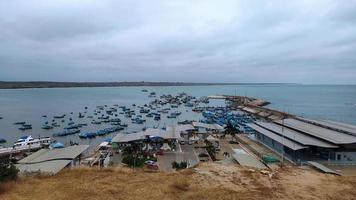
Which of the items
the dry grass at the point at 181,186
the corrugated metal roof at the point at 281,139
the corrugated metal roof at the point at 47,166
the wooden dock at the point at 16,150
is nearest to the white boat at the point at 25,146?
the wooden dock at the point at 16,150

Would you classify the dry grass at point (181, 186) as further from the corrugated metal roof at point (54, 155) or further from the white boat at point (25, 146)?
the white boat at point (25, 146)

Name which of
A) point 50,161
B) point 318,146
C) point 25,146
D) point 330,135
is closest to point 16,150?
point 25,146

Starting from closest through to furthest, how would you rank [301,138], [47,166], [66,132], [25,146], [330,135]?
1. [47,166]
2. [301,138]
3. [330,135]
4. [25,146]
5. [66,132]

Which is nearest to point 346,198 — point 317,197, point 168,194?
point 317,197

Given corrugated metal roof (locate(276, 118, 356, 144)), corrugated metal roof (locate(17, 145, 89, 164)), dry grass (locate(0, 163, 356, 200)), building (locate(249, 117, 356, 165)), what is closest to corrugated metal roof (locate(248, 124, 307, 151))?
building (locate(249, 117, 356, 165))

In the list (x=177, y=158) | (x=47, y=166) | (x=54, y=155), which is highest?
(x=47, y=166)

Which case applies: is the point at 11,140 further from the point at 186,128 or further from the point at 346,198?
the point at 346,198

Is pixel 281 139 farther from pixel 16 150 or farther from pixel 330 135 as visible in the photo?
pixel 16 150

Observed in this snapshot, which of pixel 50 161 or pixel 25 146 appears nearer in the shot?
pixel 50 161
